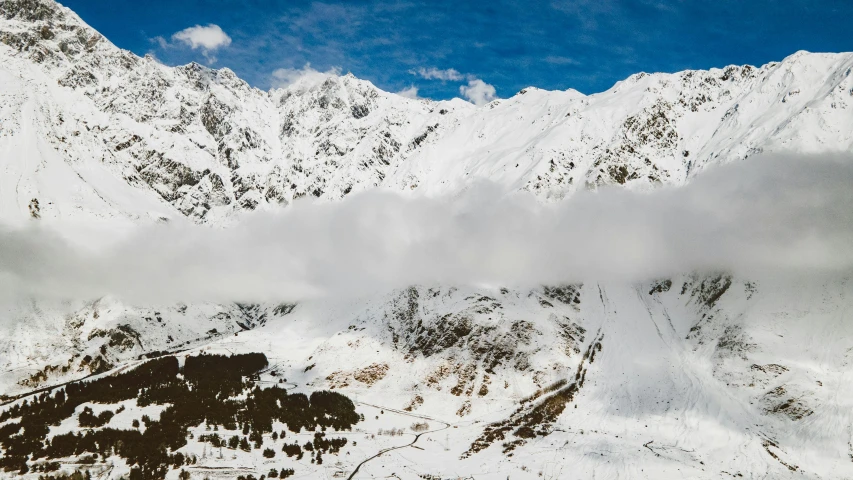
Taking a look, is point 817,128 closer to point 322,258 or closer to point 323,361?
point 323,361

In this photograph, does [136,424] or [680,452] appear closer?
[136,424]

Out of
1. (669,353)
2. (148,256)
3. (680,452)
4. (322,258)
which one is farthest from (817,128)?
(148,256)

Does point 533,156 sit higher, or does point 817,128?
point 533,156

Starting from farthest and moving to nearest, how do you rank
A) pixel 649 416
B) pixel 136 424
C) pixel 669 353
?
pixel 669 353
pixel 649 416
pixel 136 424

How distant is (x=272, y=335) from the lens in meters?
151

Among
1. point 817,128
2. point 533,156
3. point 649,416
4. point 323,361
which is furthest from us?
point 533,156

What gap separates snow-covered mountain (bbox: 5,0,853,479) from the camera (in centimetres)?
6619

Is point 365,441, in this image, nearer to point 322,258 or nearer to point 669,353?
point 669,353

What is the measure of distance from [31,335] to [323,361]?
279 feet

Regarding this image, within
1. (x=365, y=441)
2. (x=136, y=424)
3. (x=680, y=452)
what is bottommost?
(x=680, y=452)

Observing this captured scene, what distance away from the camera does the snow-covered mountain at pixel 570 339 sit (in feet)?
217

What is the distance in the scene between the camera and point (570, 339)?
369ft

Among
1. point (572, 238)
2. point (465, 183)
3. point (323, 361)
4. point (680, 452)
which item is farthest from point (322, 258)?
point (680, 452)

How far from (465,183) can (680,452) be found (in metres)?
132
